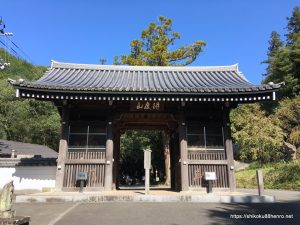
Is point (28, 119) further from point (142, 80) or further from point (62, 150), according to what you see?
point (62, 150)

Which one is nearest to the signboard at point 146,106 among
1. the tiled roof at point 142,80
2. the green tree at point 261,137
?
the tiled roof at point 142,80

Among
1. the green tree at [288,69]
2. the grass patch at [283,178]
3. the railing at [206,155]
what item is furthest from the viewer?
the green tree at [288,69]

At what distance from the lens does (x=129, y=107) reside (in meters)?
12.2

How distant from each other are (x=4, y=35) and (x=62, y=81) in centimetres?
974

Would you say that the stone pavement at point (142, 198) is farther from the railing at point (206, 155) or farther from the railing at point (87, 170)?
the railing at point (206, 155)

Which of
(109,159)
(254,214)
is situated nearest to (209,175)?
(254,214)

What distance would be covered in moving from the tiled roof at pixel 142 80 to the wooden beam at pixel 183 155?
61.7 inches

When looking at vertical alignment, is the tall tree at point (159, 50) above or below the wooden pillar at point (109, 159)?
above

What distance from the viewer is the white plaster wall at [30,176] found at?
12.7 m

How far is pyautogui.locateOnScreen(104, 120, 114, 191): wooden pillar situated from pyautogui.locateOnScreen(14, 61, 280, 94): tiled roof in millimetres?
1803

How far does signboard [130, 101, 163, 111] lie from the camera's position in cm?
1209

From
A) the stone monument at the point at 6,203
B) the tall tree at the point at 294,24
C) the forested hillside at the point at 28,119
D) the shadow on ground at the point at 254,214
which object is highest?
the tall tree at the point at 294,24

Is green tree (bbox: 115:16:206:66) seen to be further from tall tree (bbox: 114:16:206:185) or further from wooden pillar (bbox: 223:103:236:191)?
wooden pillar (bbox: 223:103:236:191)

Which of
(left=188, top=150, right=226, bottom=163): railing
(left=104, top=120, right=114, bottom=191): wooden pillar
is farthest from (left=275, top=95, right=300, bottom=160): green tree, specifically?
(left=104, top=120, right=114, bottom=191): wooden pillar
